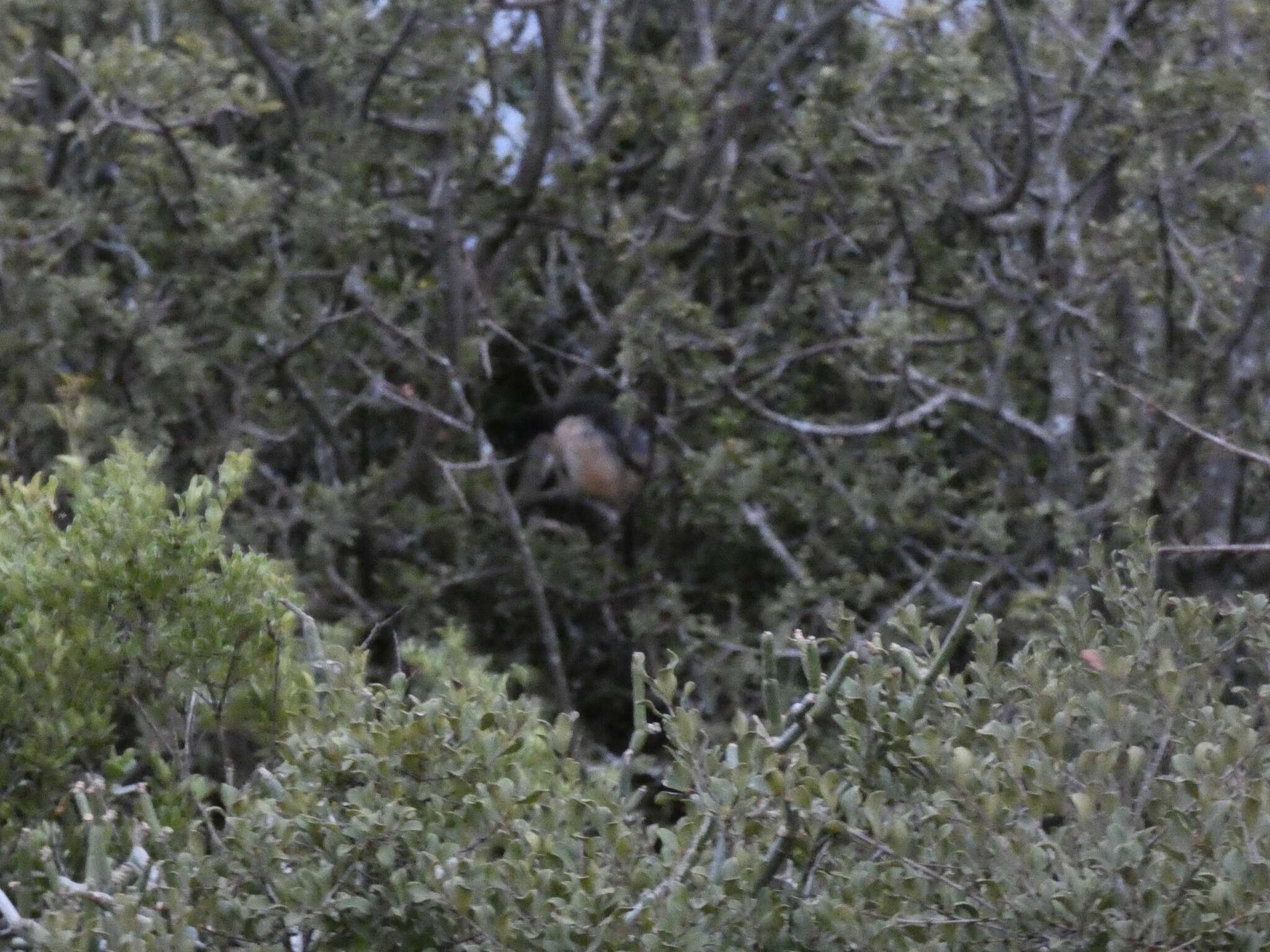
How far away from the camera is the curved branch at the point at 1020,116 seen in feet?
16.3

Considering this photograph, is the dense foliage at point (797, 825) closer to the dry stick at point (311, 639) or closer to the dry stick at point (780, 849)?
the dry stick at point (780, 849)

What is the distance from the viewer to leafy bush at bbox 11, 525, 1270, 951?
1841 mm

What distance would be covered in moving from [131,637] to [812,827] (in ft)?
4.11

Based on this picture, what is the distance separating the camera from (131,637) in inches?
108

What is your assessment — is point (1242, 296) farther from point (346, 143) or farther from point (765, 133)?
point (346, 143)

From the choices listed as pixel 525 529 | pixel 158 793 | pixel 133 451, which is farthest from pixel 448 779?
pixel 525 529

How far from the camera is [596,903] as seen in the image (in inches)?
77.1

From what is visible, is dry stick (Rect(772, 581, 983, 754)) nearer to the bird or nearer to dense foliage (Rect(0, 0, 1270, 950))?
dense foliage (Rect(0, 0, 1270, 950))

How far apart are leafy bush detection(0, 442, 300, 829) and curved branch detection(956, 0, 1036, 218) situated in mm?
2966

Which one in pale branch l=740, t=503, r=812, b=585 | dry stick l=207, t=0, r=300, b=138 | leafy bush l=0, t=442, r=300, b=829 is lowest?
pale branch l=740, t=503, r=812, b=585

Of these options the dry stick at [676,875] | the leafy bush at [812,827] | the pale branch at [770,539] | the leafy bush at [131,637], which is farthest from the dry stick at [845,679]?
the pale branch at [770,539]

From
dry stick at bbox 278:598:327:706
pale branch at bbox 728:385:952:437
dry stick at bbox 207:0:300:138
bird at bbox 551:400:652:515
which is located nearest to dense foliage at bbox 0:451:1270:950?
dry stick at bbox 278:598:327:706

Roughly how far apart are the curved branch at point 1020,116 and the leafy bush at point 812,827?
2907 millimetres

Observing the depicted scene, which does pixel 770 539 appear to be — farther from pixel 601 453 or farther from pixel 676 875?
pixel 676 875
